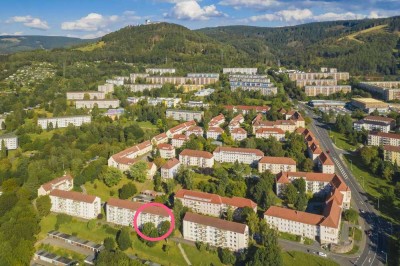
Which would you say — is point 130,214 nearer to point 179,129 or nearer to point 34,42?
point 179,129

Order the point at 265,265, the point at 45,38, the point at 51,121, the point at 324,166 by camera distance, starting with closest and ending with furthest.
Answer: the point at 265,265 < the point at 324,166 < the point at 51,121 < the point at 45,38

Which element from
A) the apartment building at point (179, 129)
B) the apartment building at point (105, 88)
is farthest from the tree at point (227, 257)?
the apartment building at point (105, 88)

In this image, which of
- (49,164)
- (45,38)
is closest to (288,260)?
(49,164)

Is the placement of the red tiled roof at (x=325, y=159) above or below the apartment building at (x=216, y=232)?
above

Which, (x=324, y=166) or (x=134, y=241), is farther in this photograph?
(x=324, y=166)

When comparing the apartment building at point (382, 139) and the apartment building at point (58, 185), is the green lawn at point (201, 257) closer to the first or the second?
the apartment building at point (58, 185)

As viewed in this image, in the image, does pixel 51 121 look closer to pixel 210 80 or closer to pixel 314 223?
pixel 210 80

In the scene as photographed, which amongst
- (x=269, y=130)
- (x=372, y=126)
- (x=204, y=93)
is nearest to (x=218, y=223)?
(x=269, y=130)
